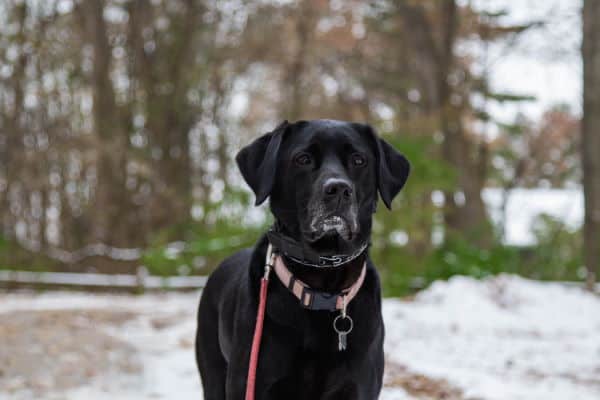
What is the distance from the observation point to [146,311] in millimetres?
10836

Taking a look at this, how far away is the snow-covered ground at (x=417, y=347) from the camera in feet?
19.8

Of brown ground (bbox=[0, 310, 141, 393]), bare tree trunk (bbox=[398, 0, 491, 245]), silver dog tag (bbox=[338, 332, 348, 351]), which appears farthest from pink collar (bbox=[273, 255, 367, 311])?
bare tree trunk (bbox=[398, 0, 491, 245])

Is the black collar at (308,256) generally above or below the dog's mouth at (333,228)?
below

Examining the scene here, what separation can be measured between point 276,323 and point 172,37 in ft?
51.6

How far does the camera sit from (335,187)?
9.43 ft

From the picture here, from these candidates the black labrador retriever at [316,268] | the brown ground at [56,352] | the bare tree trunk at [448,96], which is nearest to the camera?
the black labrador retriever at [316,268]

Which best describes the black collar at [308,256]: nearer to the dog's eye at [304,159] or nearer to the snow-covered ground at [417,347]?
the dog's eye at [304,159]

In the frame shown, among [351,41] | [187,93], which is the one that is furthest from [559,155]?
[187,93]

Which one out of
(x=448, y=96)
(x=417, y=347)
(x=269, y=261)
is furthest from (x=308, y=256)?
(x=448, y=96)

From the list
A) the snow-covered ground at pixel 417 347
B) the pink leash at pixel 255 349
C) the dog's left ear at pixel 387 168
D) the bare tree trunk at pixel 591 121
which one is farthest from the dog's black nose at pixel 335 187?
the bare tree trunk at pixel 591 121

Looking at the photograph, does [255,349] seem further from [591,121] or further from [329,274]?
[591,121]

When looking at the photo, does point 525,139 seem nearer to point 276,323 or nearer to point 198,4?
point 198,4

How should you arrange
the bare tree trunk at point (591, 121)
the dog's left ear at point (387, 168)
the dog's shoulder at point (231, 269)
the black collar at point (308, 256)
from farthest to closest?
the bare tree trunk at point (591, 121)
the dog's shoulder at point (231, 269)
the dog's left ear at point (387, 168)
the black collar at point (308, 256)

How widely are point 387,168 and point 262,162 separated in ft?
1.74
